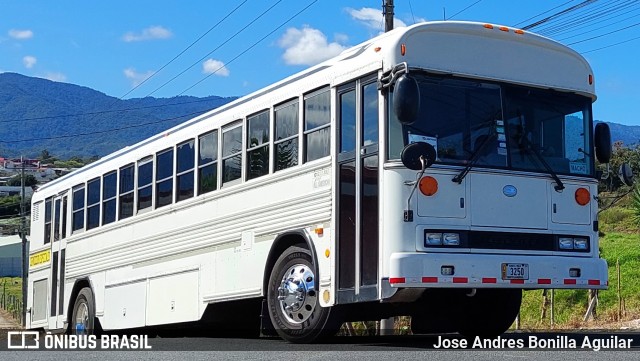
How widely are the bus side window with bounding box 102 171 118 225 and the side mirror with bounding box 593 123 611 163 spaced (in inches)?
313

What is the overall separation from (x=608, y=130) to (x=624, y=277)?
16.6 metres

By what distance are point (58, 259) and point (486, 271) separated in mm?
10569

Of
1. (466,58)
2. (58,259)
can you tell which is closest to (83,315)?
(58,259)

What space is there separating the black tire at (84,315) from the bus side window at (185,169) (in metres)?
3.45

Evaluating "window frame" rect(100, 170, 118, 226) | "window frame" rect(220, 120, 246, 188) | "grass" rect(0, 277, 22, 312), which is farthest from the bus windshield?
"grass" rect(0, 277, 22, 312)

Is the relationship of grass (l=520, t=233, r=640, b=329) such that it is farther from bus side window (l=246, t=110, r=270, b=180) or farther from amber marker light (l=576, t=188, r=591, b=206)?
bus side window (l=246, t=110, r=270, b=180)

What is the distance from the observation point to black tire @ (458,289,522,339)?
38.1 ft

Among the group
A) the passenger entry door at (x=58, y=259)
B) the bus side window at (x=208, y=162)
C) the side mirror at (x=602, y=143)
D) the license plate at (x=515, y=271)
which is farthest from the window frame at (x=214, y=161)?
the passenger entry door at (x=58, y=259)

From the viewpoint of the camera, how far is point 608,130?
10977mm

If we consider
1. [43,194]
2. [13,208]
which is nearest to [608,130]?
[43,194]

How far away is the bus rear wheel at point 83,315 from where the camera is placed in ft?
53.5

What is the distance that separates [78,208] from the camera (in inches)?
694

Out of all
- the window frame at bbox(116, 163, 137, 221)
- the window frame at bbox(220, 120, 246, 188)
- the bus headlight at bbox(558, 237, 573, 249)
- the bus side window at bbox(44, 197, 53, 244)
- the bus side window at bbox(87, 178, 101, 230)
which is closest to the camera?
the bus headlight at bbox(558, 237, 573, 249)

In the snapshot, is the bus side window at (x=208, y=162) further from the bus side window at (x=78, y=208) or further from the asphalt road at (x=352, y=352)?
the bus side window at (x=78, y=208)
